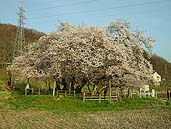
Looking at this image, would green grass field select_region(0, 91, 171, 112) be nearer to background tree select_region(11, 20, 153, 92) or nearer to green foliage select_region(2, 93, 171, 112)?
green foliage select_region(2, 93, 171, 112)

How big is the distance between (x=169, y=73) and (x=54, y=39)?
235ft

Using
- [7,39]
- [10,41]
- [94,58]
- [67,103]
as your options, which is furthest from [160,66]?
[67,103]

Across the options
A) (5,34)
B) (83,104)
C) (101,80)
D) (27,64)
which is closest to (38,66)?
(27,64)

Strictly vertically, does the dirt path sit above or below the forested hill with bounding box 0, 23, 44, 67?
below

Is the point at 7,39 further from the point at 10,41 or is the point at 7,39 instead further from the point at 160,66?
the point at 160,66

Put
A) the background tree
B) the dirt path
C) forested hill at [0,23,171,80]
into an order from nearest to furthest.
A: the dirt path, the background tree, forested hill at [0,23,171,80]

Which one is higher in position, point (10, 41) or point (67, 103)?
point (10, 41)

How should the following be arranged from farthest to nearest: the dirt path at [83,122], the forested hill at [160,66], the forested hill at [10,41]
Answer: the forested hill at [160,66] < the forested hill at [10,41] < the dirt path at [83,122]

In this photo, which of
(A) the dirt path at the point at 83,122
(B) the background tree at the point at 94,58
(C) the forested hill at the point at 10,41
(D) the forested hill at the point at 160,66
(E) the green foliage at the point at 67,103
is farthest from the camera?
(D) the forested hill at the point at 160,66

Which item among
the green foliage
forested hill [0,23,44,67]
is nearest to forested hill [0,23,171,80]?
forested hill [0,23,44,67]

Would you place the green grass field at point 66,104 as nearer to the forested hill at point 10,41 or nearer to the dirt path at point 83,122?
the dirt path at point 83,122

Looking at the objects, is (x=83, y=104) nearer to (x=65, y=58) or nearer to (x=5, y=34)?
(x=65, y=58)

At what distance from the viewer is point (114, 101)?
29000 mm

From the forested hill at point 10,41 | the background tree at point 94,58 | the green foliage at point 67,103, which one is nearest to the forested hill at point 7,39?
the forested hill at point 10,41
